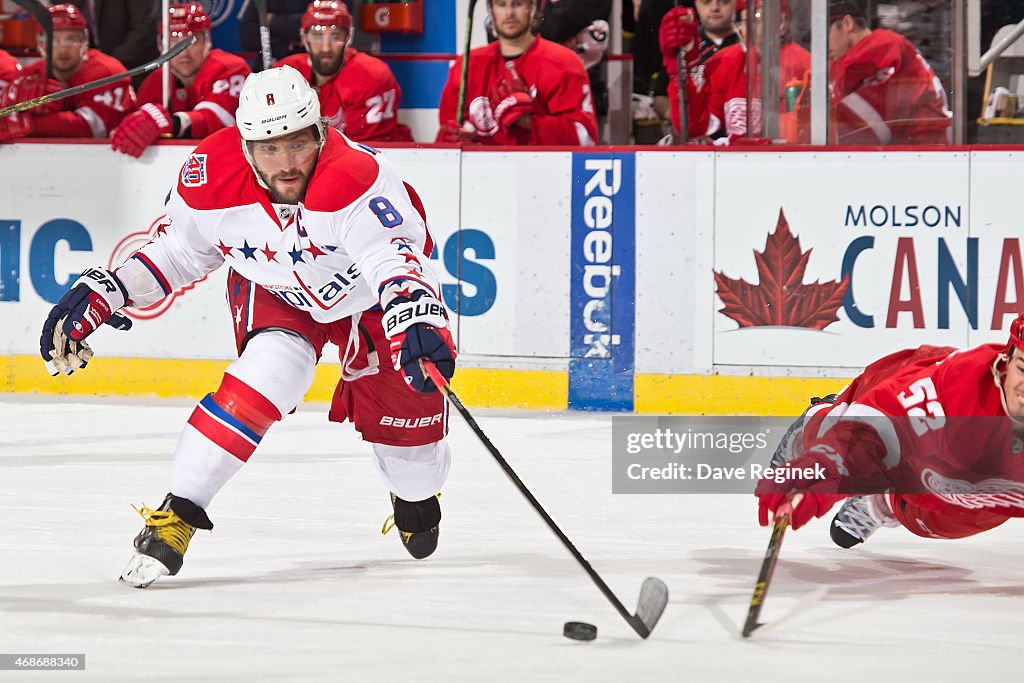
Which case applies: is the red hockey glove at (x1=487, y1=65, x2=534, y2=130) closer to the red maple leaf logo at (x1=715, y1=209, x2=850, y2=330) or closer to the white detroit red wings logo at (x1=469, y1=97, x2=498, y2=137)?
the white detroit red wings logo at (x1=469, y1=97, x2=498, y2=137)

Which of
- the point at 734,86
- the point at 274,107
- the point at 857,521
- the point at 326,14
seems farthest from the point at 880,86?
the point at 274,107

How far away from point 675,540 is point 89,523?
1388 millimetres

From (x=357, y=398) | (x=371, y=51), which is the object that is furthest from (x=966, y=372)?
(x=371, y=51)

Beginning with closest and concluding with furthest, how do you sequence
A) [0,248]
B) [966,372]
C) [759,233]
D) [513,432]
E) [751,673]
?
[751,673], [966,372], [513,432], [759,233], [0,248]

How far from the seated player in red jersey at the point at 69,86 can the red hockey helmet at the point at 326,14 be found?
85 cm

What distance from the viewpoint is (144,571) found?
297 centimetres

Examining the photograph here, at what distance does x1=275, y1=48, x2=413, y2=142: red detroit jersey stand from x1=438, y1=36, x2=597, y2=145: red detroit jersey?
32cm

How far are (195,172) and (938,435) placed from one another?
1.58m

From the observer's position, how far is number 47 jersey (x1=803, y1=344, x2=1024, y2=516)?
113 inches

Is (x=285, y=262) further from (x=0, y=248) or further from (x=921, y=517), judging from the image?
(x=0, y=248)

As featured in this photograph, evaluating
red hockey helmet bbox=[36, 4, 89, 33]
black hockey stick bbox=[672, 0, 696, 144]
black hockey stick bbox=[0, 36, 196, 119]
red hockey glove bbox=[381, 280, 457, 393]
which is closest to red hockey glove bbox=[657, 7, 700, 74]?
black hockey stick bbox=[672, 0, 696, 144]

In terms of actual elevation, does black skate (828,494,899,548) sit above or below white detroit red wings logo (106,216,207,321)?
below

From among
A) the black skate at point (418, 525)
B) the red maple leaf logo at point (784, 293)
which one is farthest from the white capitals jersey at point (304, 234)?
the red maple leaf logo at point (784, 293)

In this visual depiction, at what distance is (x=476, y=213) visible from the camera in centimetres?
586
